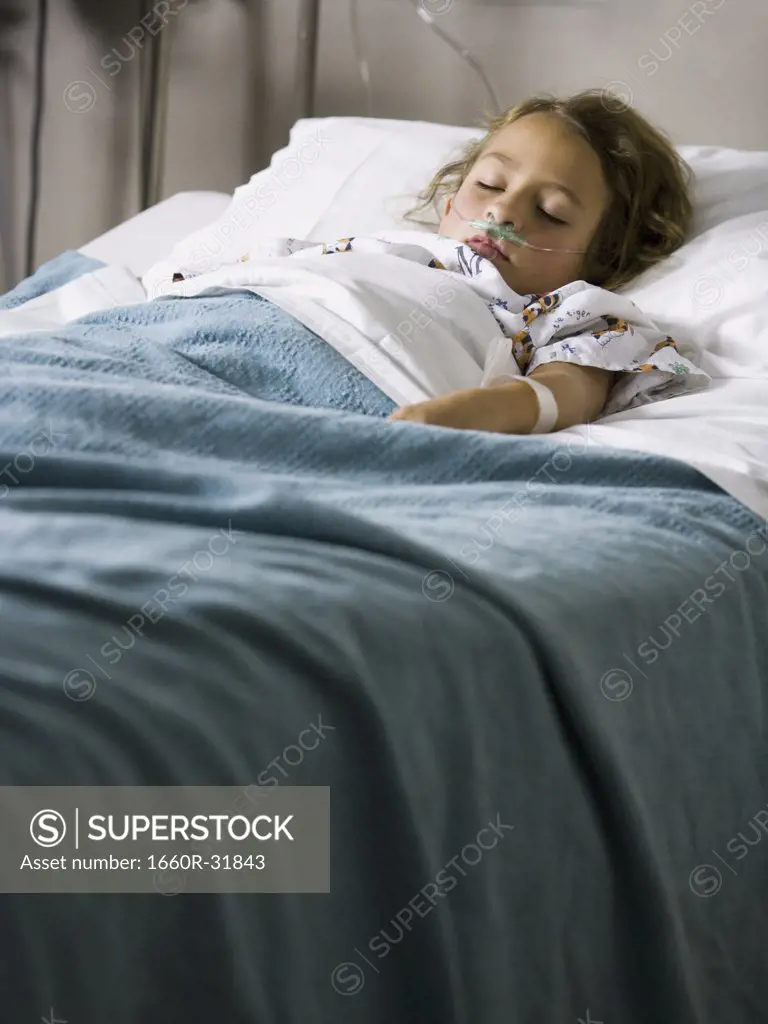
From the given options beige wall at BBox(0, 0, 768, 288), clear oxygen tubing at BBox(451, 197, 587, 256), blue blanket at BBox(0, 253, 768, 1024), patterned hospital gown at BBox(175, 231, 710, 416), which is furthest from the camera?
beige wall at BBox(0, 0, 768, 288)

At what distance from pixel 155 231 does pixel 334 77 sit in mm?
590

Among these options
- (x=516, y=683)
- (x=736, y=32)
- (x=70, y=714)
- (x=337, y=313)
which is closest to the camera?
(x=70, y=714)

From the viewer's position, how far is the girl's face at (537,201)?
1.58 meters

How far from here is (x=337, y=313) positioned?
1297 mm

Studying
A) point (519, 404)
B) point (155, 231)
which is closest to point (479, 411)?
point (519, 404)

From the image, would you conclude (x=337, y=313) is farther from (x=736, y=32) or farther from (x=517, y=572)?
(x=736, y=32)

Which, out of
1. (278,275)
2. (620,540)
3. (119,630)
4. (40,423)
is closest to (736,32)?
(278,275)

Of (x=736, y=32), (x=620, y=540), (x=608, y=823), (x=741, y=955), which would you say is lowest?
(x=741, y=955)

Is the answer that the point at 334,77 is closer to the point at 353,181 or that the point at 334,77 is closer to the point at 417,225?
the point at 353,181

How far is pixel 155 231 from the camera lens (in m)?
2.13

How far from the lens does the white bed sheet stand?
2.04 metres

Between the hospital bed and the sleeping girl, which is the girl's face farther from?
the hospital bed

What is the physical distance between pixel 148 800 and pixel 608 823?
1.15ft

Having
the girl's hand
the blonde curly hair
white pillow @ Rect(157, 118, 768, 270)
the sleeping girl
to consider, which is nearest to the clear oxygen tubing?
the sleeping girl
